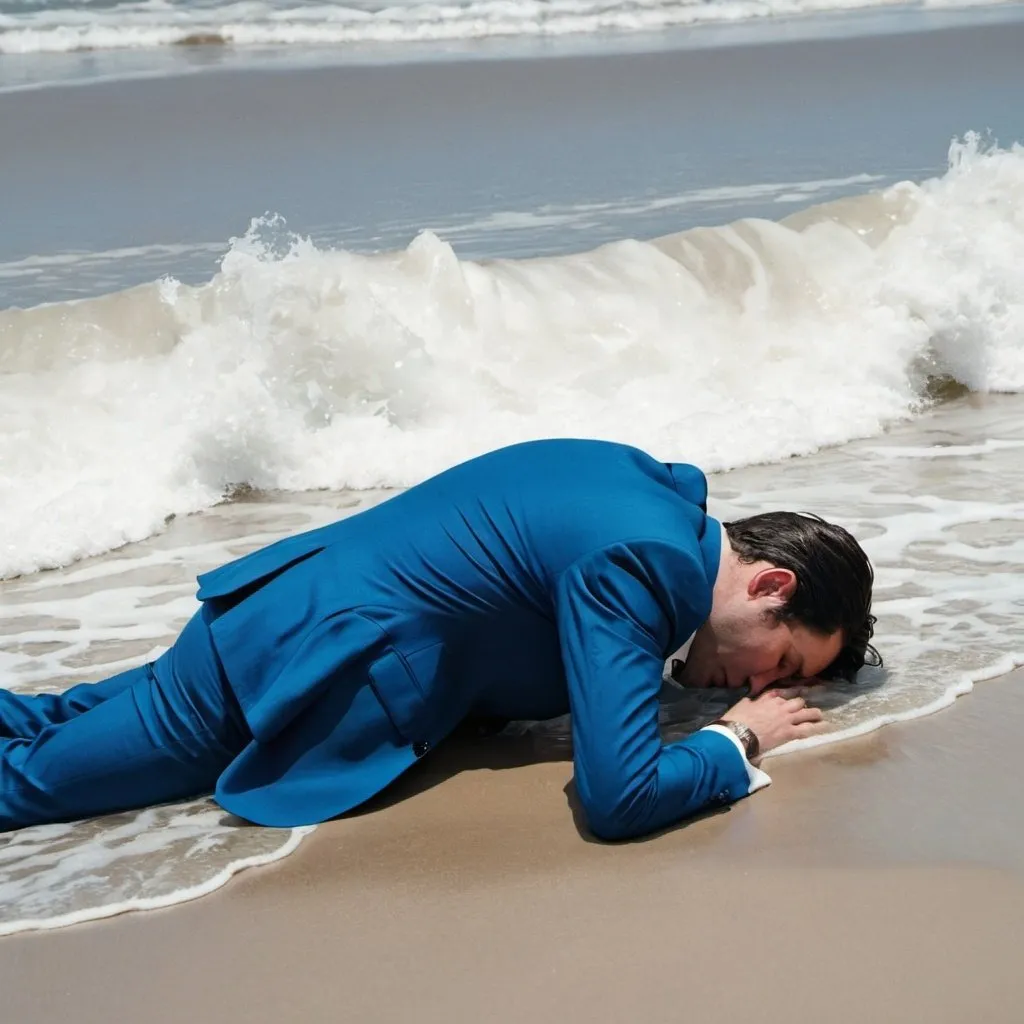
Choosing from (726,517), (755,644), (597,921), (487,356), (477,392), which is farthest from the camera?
(487,356)

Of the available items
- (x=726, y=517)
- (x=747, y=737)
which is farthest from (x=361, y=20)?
(x=747, y=737)

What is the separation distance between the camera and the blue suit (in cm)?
306

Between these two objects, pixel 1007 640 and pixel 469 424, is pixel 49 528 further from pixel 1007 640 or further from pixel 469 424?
pixel 1007 640

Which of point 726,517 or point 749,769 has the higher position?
point 749,769

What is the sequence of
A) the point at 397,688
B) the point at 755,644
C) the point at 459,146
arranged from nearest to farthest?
1. the point at 397,688
2. the point at 755,644
3. the point at 459,146

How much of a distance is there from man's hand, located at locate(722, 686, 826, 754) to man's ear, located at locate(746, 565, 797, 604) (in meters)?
0.30

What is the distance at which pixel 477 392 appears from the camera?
7.04 m

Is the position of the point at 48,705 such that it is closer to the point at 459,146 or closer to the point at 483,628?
the point at 483,628

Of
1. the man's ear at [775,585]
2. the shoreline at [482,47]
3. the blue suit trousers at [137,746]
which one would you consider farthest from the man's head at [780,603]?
the shoreline at [482,47]

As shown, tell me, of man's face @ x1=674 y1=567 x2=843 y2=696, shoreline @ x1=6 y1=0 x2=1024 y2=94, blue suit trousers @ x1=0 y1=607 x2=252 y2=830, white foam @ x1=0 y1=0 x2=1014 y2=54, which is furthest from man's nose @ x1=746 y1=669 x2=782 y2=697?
white foam @ x1=0 y1=0 x2=1014 y2=54

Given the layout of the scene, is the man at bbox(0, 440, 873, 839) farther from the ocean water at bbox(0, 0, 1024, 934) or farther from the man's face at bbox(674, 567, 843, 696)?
the ocean water at bbox(0, 0, 1024, 934)

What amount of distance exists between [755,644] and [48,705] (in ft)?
5.28

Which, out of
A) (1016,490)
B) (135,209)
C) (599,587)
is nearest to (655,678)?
(599,587)

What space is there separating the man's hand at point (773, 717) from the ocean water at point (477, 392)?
157mm
